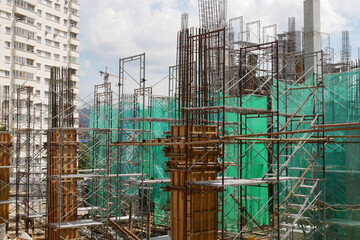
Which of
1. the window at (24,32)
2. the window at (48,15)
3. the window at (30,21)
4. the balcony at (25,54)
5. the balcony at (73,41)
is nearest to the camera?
the balcony at (25,54)

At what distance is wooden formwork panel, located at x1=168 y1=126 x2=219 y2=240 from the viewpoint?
12702 mm

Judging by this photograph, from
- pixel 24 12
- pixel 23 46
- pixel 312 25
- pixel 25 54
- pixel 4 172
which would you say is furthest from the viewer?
pixel 24 12

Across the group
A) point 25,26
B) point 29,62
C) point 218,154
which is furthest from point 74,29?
point 218,154

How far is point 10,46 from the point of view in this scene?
5203 centimetres

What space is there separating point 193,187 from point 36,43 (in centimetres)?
4908

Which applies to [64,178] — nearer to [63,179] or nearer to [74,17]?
[63,179]

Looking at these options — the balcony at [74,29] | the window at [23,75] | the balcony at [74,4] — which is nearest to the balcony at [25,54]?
the window at [23,75]

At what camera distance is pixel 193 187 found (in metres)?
12.9

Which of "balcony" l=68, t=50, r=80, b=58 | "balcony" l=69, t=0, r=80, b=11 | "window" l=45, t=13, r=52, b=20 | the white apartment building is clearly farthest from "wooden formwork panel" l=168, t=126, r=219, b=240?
"balcony" l=69, t=0, r=80, b=11

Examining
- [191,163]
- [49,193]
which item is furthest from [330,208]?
[49,193]

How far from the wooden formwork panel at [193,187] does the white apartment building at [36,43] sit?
111 feet

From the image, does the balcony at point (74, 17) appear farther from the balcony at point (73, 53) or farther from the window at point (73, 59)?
the window at point (73, 59)

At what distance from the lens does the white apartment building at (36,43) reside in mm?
51188

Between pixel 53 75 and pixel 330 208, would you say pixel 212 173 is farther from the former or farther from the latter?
pixel 53 75
